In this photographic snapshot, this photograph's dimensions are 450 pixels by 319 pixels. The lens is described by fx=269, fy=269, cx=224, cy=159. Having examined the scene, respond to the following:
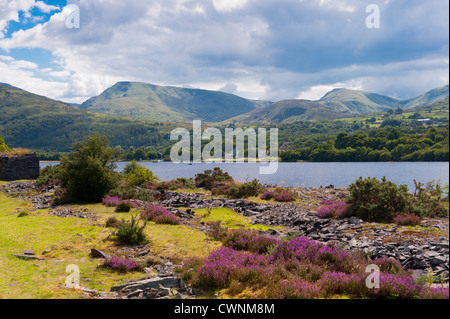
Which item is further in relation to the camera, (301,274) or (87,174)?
(87,174)

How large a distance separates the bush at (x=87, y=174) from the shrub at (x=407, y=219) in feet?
74.6

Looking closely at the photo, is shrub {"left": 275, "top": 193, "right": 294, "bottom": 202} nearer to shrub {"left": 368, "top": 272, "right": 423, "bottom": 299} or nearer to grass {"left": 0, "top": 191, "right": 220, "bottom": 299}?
grass {"left": 0, "top": 191, "right": 220, "bottom": 299}

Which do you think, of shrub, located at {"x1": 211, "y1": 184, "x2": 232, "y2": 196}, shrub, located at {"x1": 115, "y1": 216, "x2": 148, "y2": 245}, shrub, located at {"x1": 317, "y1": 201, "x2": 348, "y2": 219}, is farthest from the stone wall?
shrub, located at {"x1": 317, "y1": 201, "x2": 348, "y2": 219}

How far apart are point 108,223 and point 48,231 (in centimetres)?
306

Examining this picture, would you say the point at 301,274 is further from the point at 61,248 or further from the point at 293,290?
the point at 61,248

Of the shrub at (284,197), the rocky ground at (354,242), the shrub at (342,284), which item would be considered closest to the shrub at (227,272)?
the rocky ground at (354,242)

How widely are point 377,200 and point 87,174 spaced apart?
23092 mm

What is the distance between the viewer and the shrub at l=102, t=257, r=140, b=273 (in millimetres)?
9477

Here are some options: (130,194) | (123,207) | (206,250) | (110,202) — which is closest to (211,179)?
(130,194)

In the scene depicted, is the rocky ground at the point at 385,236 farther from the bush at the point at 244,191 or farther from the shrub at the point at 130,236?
Answer: the bush at the point at 244,191

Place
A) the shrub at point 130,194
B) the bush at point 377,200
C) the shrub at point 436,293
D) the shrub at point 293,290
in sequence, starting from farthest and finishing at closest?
the shrub at point 130,194 < the bush at point 377,200 < the shrub at point 293,290 < the shrub at point 436,293

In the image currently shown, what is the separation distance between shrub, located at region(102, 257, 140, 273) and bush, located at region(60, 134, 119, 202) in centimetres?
1664

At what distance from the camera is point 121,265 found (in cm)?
954

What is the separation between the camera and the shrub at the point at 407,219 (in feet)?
40.3
